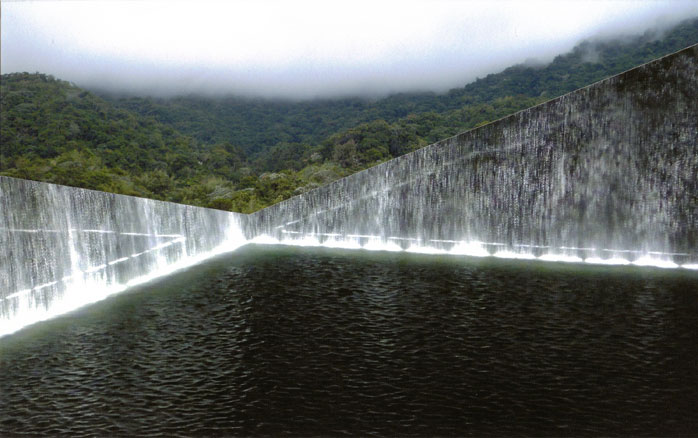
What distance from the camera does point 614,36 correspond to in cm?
4447

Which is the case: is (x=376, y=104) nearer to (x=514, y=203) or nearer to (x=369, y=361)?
(x=514, y=203)

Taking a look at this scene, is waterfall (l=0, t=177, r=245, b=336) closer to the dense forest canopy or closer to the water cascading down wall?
the water cascading down wall

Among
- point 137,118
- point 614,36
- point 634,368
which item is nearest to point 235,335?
point 634,368

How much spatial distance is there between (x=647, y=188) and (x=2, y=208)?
29.6 ft

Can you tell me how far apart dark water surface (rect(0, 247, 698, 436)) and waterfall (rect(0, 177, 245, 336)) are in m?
0.41

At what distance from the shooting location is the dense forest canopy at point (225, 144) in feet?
102

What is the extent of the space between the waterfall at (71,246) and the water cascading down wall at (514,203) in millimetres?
24

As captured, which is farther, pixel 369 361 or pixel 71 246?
pixel 71 246

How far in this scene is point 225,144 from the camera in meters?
48.2

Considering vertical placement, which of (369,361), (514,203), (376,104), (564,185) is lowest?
(369,361)

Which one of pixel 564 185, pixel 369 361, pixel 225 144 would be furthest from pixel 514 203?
pixel 225 144

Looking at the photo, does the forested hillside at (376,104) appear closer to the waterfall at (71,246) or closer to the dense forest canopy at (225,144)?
the dense forest canopy at (225,144)

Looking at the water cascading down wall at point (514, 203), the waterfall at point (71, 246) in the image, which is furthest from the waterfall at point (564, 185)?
the waterfall at point (71, 246)

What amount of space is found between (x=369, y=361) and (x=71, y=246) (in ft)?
14.6
